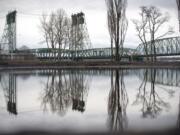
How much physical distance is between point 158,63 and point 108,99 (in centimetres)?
2793

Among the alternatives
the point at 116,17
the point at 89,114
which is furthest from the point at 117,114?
the point at 116,17

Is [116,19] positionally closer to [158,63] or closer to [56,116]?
[158,63]

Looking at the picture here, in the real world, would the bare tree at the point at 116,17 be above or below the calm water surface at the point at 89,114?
above

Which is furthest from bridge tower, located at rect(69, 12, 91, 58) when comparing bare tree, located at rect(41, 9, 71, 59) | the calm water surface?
the calm water surface

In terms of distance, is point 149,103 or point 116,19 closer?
point 149,103

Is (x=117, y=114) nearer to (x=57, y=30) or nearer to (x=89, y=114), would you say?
(x=89, y=114)

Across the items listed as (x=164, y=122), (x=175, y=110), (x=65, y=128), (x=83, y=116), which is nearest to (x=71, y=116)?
(x=83, y=116)

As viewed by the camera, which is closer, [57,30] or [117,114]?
[117,114]

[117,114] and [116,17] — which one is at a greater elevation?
[116,17]

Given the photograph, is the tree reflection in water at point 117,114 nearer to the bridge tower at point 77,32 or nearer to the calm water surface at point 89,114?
the calm water surface at point 89,114

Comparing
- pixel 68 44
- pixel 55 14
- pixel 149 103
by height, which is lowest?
pixel 149 103

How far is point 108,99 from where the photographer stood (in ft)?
25.7

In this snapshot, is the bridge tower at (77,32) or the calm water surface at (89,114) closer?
the calm water surface at (89,114)

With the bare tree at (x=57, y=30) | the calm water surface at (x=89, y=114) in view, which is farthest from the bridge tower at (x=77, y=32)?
the calm water surface at (x=89, y=114)
